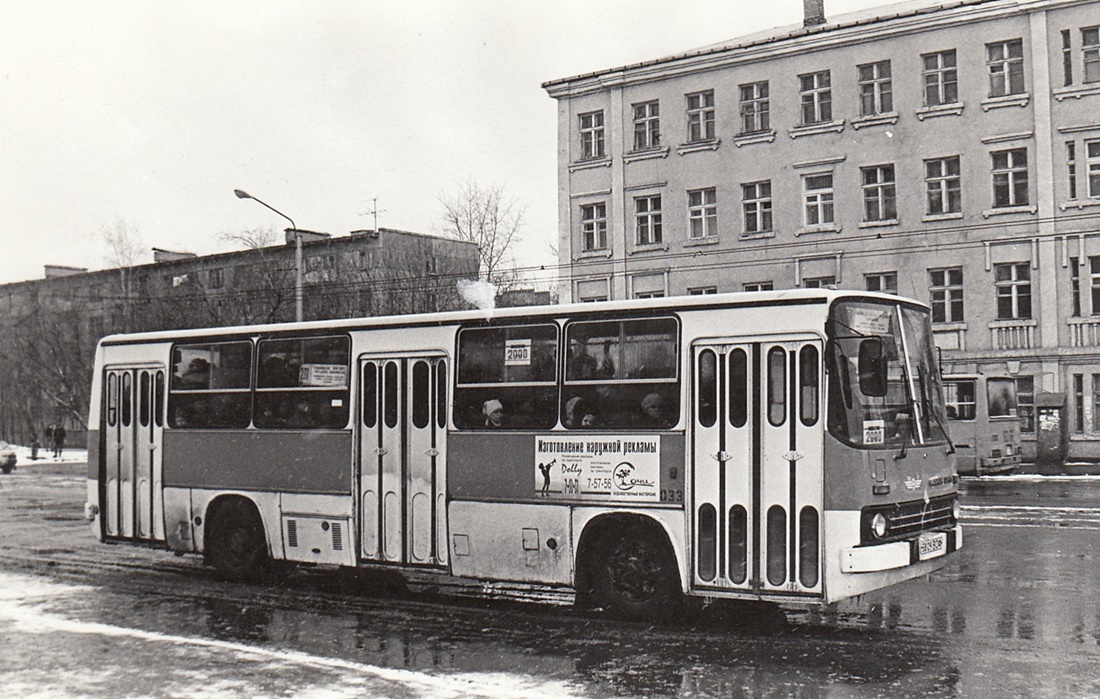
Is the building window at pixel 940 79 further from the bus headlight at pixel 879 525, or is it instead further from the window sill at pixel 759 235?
the bus headlight at pixel 879 525

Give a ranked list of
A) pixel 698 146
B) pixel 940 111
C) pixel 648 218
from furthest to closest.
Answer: pixel 648 218, pixel 698 146, pixel 940 111

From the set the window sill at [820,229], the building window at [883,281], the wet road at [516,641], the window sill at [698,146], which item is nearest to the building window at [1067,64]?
the building window at [883,281]

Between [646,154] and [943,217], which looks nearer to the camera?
[943,217]

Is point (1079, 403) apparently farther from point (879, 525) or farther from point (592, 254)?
point (879, 525)

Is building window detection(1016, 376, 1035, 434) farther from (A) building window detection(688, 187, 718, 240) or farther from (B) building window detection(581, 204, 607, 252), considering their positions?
(B) building window detection(581, 204, 607, 252)

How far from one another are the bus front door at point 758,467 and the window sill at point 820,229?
3082cm

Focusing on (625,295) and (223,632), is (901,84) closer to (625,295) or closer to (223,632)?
(625,295)

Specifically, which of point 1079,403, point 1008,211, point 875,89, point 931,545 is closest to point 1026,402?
point 1079,403

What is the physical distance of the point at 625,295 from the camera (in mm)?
43250

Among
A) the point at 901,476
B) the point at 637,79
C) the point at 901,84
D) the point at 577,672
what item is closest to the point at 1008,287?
the point at 901,84

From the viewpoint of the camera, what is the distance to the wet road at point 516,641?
25.1 ft

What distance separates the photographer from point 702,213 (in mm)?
42000

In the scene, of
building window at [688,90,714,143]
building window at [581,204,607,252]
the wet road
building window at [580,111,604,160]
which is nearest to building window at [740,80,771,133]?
building window at [688,90,714,143]

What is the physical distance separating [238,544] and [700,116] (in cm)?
3259
